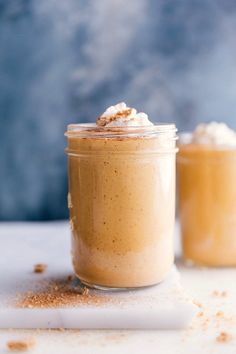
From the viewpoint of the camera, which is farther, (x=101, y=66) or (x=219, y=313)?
(x=101, y=66)

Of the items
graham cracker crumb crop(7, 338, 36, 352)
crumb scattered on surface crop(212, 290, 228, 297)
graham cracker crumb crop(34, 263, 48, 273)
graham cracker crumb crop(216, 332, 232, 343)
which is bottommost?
crumb scattered on surface crop(212, 290, 228, 297)

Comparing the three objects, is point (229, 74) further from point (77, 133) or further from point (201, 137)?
point (77, 133)

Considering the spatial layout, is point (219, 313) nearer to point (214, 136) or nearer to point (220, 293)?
point (220, 293)

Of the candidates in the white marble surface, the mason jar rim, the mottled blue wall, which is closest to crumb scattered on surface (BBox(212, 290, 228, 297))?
the white marble surface

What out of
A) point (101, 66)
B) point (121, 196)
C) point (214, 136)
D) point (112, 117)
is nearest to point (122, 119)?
point (112, 117)

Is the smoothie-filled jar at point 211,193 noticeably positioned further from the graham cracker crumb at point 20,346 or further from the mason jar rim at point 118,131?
the graham cracker crumb at point 20,346

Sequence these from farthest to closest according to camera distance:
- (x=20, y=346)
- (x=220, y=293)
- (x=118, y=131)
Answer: (x=220, y=293) < (x=118, y=131) < (x=20, y=346)

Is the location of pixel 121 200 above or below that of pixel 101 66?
below

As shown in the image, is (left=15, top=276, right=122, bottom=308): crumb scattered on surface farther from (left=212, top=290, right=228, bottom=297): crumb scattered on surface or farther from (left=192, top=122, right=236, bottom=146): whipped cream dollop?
(left=192, top=122, right=236, bottom=146): whipped cream dollop
